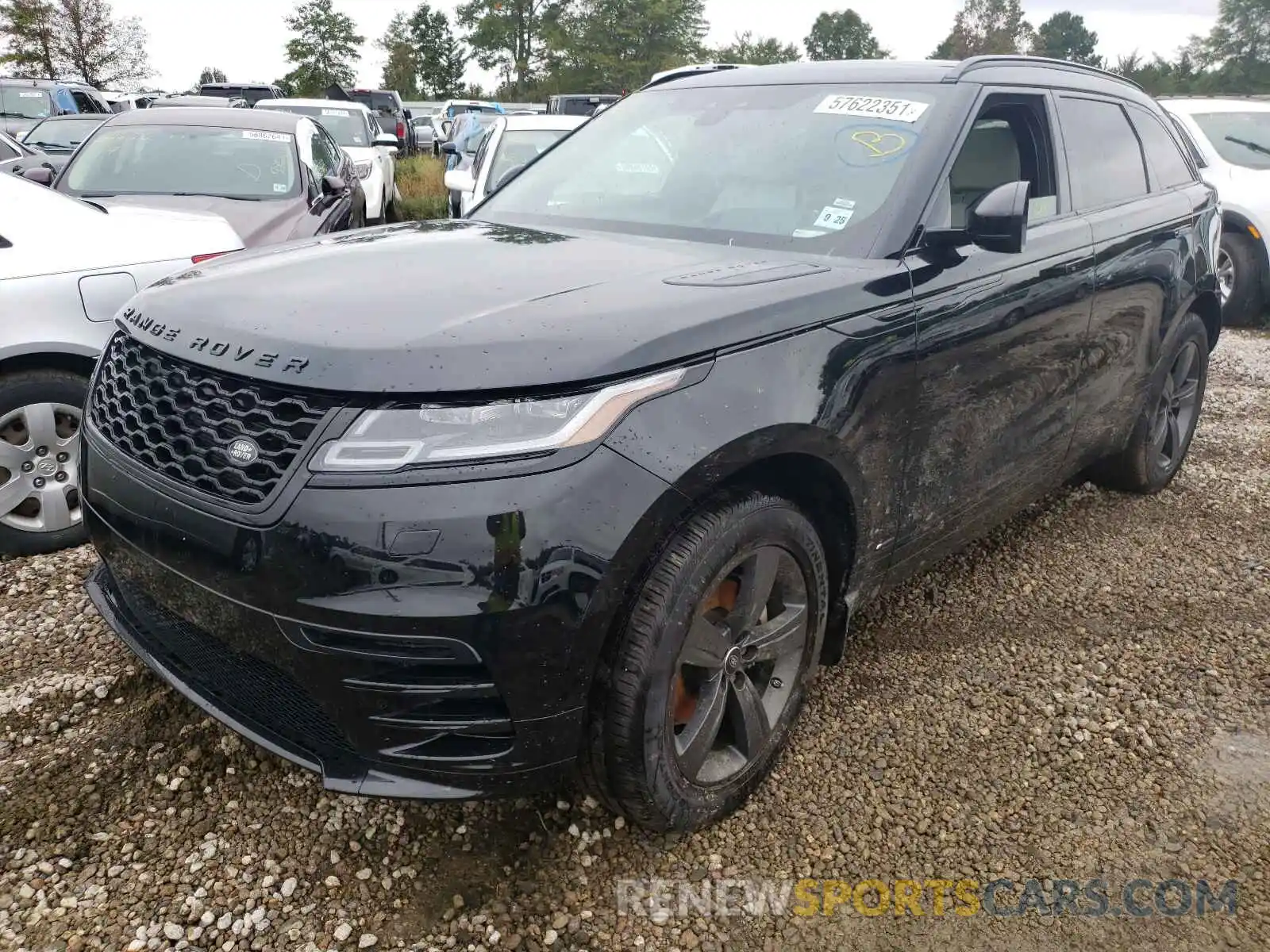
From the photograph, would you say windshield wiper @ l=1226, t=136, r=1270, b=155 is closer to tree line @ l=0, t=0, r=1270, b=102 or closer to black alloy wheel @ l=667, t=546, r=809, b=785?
black alloy wheel @ l=667, t=546, r=809, b=785

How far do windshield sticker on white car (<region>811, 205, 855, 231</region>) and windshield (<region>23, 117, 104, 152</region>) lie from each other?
482 inches

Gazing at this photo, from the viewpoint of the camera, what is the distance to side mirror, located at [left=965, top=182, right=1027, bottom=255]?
2477 mm

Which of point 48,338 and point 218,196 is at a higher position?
point 218,196

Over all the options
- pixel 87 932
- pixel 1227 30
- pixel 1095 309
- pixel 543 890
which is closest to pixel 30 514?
pixel 87 932

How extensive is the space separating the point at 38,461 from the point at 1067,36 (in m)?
88.3

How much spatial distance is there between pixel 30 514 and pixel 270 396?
2.34m

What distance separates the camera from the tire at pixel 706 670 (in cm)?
191

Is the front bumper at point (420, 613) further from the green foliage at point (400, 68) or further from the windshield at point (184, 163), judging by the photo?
the green foliage at point (400, 68)

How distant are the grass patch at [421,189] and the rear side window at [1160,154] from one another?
329 inches

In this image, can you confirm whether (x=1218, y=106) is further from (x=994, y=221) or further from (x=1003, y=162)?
(x=994, y=221)

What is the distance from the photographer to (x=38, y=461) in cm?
348

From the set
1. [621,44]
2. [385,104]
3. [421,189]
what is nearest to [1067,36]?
[621,44]

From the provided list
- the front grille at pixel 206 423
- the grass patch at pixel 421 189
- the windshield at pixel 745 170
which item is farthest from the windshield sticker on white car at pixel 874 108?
the grass patch at pixel 421 189

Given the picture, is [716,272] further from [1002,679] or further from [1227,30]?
[1227,30]
